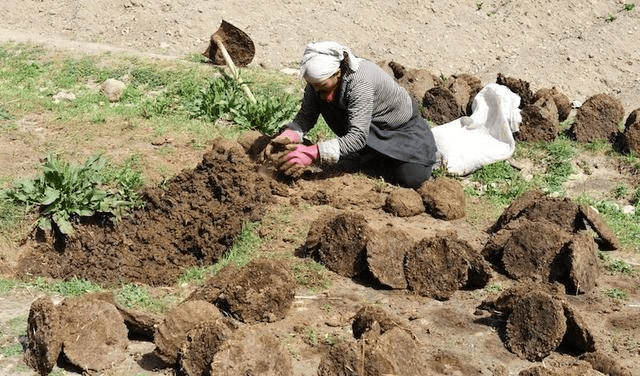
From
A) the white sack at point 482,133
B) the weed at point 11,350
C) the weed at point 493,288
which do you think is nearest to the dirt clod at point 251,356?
the weed at point 11,350

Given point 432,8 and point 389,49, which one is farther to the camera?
point 432,8

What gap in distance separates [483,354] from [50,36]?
27.6 feet

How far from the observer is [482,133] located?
807cm

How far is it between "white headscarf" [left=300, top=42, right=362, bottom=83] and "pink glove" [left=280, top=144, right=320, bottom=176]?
0.53 meters

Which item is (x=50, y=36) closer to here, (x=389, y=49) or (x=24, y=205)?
(x=389, y=49)

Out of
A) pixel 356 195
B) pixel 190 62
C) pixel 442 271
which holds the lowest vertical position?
pixel 190 62

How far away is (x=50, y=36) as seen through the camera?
11273 mm

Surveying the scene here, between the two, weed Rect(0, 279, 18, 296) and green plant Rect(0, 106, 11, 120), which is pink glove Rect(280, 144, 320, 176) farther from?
green plant Rect(0, 106, 11, 120)

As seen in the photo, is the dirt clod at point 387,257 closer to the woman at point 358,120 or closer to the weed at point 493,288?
the weed at point 493,288

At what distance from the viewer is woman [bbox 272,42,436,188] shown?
645cm

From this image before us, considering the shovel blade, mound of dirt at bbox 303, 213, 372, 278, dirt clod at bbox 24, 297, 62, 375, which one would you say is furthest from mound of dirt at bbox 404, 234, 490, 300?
the shovel blade

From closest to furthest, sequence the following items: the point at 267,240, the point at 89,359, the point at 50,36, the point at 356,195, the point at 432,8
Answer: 1. the point at 89,359
2. the point at 267,240
3. the point at 356,195
4. the point at 50,36
5. the point at 432,8

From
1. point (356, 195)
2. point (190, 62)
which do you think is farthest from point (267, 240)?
point (190, 62)

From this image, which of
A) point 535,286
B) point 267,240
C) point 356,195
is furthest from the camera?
point 356,195
